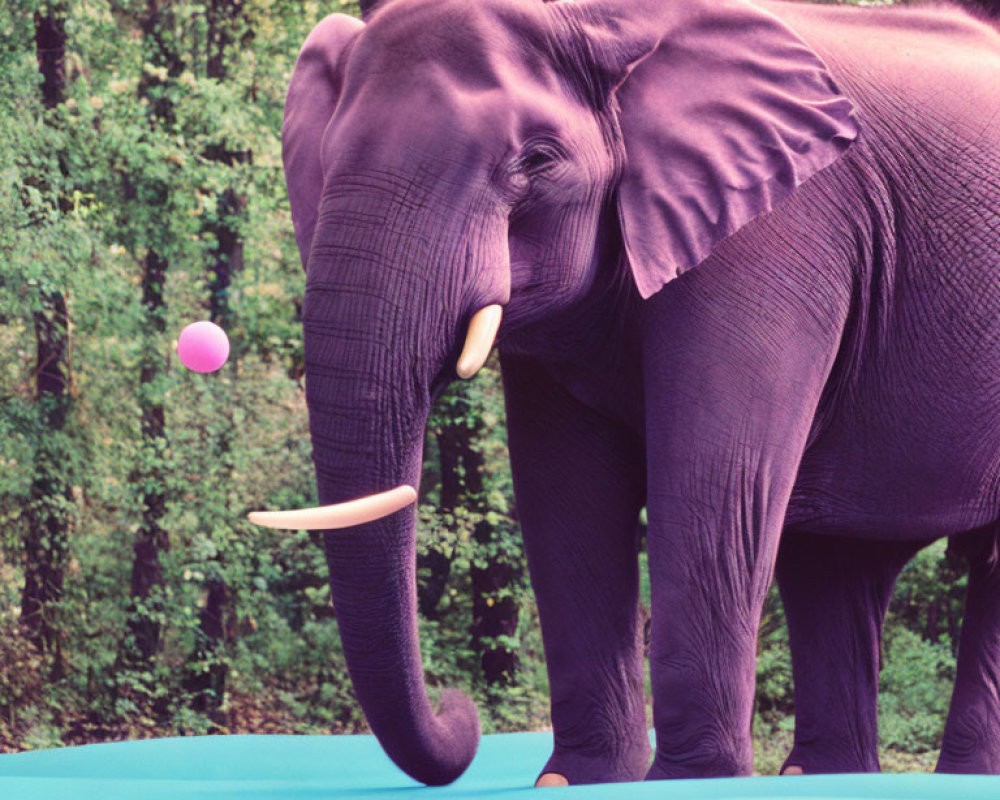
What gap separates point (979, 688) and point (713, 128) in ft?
7.78

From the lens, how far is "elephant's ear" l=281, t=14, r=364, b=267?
13.1 ft

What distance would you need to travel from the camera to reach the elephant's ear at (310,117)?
13.1 feet

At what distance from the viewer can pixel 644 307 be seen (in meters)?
3.94

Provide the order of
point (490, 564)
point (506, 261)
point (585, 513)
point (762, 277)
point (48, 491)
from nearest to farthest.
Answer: point (506, 261)
point (762, 277)
point (585, 513)
point (48, 491)
point (490, 564)

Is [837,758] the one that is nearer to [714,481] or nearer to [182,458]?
[714,481]

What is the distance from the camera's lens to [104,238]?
10648mm

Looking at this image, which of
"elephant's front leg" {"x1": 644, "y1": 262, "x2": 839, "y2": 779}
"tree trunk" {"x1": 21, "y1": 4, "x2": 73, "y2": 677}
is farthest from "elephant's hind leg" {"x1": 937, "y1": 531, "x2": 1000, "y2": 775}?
"tree trunk" {"x1": 21, "y1": 4, "x2": 73, "y2": 677}

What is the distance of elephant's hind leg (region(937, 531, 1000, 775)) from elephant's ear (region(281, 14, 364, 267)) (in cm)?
258

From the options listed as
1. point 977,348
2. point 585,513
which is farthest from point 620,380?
point 977,348

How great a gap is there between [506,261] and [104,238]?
7.58 metres

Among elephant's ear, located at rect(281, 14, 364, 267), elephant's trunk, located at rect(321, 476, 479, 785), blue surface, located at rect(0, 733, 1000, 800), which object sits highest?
elephant's ear, located at rect(281, 14, 364, 267)

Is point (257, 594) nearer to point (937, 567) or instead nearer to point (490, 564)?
point (490, 564)

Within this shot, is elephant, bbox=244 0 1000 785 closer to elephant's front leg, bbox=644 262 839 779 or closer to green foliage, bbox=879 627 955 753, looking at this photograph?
elephant's front leg, bbox=644 262 839 779

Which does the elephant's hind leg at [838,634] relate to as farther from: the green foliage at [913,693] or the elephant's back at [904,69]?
the green foliage at [913,693]
